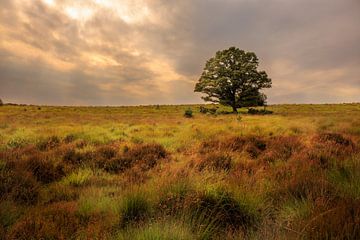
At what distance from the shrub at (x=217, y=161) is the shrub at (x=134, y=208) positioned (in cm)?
289

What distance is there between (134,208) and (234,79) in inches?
1352

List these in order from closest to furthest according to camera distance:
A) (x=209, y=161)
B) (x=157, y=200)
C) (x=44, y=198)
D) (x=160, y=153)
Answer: (x=157, y=200), (x=44, y=198), (x=209, y=161), (x=160, y=153)

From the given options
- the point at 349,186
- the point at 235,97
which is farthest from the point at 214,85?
the point at 349,186

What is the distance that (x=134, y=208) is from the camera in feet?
13.2

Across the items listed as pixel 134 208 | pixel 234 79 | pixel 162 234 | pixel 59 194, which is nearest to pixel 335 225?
pixel 162 234

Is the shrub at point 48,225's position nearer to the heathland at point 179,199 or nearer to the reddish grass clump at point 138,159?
the heathland at point 179,199

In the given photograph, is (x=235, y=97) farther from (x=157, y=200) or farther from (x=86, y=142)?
(x=157, y=200)

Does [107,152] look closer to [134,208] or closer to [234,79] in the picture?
[134,208]

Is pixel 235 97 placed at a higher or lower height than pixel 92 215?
higher

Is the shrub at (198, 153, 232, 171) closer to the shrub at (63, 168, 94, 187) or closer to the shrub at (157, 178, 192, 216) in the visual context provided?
the shrub at (157, 178, 192, 216)

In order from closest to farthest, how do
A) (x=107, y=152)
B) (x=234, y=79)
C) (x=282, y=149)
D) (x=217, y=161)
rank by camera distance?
(x=217, y=161) → (x=282, y=149) → (x=107, y=152) → (x=234, y=79)

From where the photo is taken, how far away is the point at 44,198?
5.07 m

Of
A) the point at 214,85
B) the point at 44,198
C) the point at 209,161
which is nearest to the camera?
the point at 44,198

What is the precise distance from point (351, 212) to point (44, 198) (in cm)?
486
